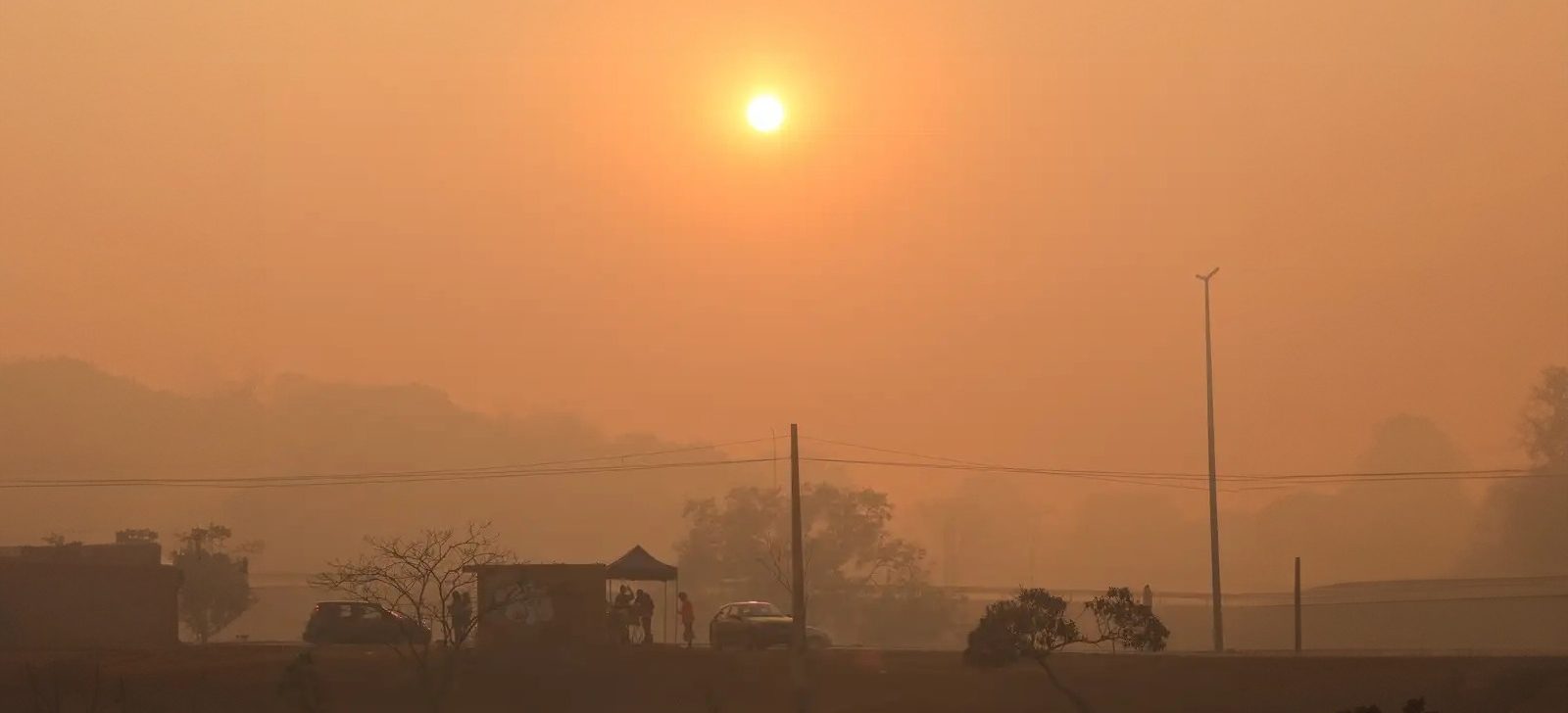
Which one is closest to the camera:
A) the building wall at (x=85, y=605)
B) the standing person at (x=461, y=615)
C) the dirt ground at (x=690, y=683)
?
the dirt ground at (x=690, y=683)

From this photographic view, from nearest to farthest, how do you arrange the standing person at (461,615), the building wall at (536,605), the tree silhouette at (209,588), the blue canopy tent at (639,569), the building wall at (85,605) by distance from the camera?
1. the standing person at (461,615)
2. the building wall at (536,605)
3. the blue canopy tent at (639,569)
4. the building wall at (85,605)
5. the tree silhouette at (209,588)

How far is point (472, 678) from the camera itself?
155ft

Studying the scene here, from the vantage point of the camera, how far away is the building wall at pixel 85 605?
60250 mm

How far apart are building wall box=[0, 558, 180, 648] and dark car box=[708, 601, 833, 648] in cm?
2353

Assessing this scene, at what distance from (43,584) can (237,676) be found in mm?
17037

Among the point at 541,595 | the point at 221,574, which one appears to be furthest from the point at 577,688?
the point at 221,574

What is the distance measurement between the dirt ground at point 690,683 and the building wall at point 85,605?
33.5 ft

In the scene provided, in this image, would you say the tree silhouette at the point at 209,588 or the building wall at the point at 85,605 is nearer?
the building wall at the point at 85,605

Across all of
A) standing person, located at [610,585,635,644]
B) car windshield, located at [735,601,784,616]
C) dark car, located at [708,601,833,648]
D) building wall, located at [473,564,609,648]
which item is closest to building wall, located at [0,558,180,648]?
standing person, located at [610,585,635,644]

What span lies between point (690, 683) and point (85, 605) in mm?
28377

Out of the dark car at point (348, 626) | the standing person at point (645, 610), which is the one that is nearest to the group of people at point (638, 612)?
the standing person at point (645, 610)

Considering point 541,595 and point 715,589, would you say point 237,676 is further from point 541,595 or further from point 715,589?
point 715,589

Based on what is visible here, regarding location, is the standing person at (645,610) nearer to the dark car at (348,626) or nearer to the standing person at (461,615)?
the standing person at (461,615)

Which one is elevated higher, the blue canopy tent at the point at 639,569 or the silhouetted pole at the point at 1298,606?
the blue canopy tent at the point at 639,569
